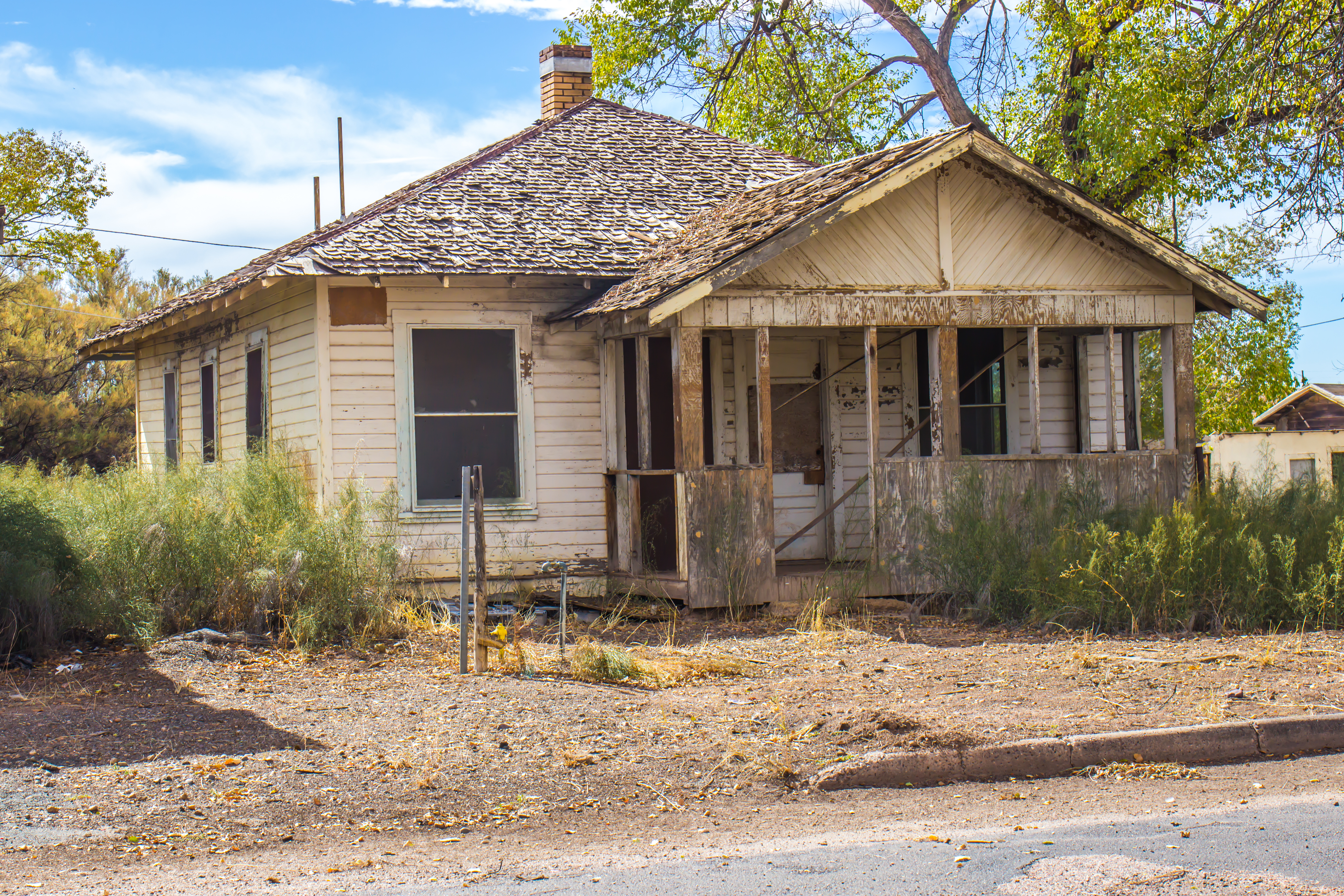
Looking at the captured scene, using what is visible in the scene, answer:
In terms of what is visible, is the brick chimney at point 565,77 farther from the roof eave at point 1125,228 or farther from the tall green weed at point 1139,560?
the tall green weed at point 1139,560

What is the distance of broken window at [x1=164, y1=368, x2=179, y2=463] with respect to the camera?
1683 cm

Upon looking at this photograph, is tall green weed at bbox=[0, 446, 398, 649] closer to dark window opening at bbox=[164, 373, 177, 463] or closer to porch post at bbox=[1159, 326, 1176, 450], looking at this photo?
dark window opening at bbox=[164, 373, 177, 463]

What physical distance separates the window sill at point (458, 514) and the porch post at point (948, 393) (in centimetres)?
389

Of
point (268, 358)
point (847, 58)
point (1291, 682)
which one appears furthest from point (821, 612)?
point (847, 58)

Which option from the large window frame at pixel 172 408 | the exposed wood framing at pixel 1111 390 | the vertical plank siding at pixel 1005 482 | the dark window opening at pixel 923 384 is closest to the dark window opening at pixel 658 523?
the vertical plank siding at pixel 1005 482

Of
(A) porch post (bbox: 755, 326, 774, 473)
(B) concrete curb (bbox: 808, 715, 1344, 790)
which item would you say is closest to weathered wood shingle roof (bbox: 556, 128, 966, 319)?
(A) porch post (bbox: 755, 326, 774, 473)

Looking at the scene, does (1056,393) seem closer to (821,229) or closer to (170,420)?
(821,229)

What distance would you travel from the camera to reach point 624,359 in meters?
12.5

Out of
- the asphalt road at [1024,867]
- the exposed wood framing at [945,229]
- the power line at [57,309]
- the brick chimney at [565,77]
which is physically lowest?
the asphalt road at [1024,867]

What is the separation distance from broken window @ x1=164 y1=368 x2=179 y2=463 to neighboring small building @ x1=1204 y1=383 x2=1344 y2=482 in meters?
12.9

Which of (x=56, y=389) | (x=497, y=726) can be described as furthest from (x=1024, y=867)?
(x=56, y=389)

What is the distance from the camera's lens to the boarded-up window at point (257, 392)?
13164 millimetres

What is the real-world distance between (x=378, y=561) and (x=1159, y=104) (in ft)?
46.4

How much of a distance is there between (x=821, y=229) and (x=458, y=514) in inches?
169
